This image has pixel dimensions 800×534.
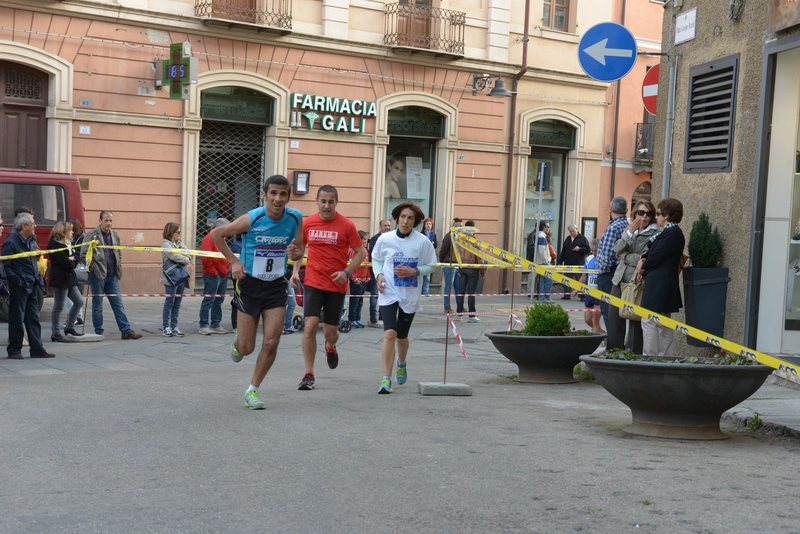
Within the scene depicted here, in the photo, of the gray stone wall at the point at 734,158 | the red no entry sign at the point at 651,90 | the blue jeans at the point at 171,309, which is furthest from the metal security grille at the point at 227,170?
the gray stone wall at the point at 734,158

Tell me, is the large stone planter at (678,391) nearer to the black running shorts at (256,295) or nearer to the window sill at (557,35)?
the black running shorts at (256,295)

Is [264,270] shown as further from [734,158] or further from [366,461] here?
[734,158]

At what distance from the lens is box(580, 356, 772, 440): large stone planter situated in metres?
6.86

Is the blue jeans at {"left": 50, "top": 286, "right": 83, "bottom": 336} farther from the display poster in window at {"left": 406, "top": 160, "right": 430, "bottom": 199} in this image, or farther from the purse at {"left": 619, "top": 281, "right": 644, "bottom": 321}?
the display poster in window at {"left": 406, "top": 160, "right": 430, "bottom": 199}

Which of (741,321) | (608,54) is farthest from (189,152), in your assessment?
(741,321)

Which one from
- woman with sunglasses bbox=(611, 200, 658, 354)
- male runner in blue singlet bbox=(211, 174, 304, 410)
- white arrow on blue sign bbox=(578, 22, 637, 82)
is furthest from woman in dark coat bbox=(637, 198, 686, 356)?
male runner in blue singlet bbox=(211, 174, 304, 410)

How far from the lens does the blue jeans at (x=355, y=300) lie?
54.3ft

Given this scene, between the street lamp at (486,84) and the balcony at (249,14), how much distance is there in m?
5.16

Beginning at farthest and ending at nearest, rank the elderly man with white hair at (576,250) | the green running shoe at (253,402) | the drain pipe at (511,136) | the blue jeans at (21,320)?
the drain pipe at (511,136) → the elderly man with white hair at (576,250) → the blue jeans at (21,320) → the green running shoe at (253,402)

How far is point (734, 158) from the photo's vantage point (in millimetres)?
11188

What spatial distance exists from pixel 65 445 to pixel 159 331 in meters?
8.83

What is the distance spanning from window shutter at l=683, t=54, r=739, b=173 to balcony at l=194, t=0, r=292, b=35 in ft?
36.5

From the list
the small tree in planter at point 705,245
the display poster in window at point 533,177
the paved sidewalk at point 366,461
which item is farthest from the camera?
the display poster in window at point 533,177

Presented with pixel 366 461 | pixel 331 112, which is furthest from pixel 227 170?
pixel 366 461
